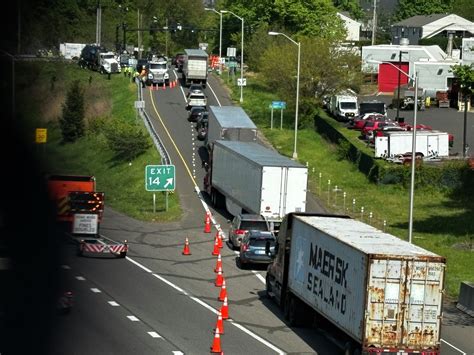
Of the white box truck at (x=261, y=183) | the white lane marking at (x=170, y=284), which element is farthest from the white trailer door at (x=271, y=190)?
the white lane marking at (x=170, y=284)

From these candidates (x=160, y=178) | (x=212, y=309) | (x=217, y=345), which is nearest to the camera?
(x=217, y=345)

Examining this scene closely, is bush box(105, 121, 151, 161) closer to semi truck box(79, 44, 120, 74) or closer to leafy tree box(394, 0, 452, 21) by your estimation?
semi truck box(79, 44, 120, 74)

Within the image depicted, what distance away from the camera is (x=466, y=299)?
28500 mm

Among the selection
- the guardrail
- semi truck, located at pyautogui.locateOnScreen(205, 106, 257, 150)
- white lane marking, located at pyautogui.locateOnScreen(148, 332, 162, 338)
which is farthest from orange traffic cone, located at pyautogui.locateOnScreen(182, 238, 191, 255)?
the guardrail

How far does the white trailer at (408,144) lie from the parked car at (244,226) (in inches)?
862

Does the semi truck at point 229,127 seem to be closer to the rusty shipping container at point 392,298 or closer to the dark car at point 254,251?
the dark car at point 254,251

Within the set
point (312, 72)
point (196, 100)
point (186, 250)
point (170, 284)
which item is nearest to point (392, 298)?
point (170, 284)

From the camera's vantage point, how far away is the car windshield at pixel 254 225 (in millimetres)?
38062

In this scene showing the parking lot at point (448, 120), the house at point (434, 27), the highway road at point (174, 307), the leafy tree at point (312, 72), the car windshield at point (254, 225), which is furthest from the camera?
the house at point (434, 27)

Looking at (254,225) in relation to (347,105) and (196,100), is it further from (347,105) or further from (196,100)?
(196,100)

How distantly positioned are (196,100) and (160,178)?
124ft

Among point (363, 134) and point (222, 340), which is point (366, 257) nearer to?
point (222, 340)

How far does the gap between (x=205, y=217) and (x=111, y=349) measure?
27436 millimetres

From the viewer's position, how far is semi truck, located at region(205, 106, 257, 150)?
2189 inches
